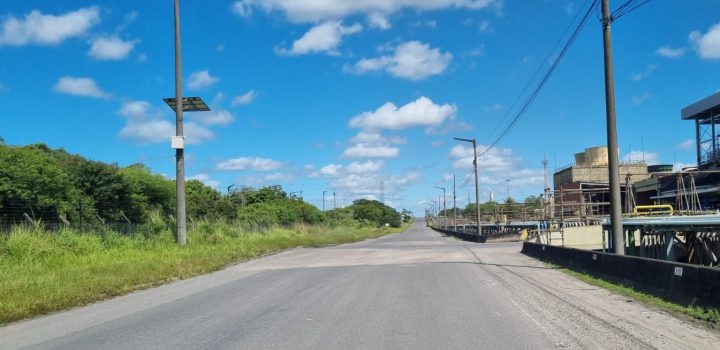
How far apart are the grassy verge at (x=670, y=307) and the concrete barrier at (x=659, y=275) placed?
0.15 metres

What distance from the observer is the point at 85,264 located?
A: 60.5ft

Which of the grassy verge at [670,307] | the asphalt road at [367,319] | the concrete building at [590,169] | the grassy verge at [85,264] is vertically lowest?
the grassy verge at [670,307]

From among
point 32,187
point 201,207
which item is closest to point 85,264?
point 32,187

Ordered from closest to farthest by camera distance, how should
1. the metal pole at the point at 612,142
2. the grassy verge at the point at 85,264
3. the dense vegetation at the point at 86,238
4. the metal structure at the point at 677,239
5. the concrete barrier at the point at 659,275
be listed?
the concrete barrier at the point at 659,275, the grassy verge at the point at 85,264, the dense vegetation at the point at 86,238, the metal pole at the point at 612,142, the metal structure at the point at 677,239

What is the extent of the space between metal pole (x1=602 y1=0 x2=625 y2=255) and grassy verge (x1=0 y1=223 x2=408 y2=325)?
12855 millimetres

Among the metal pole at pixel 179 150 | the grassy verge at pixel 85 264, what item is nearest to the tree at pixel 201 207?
the grassy verge at pixel 85 264

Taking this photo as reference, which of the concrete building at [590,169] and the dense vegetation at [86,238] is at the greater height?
the concrete building at [590,169]

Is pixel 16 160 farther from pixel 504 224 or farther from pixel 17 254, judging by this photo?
pixel 504 224

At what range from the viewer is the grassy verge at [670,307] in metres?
9.70

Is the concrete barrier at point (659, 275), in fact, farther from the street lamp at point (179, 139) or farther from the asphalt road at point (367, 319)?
the street lamp at point (179, 139)

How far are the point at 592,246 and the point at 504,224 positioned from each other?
35242 mm

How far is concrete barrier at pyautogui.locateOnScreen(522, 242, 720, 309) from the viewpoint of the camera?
10.6 m

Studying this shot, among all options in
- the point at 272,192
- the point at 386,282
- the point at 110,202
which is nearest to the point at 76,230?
the point at 386,282

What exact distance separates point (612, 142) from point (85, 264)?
16.0 meters
